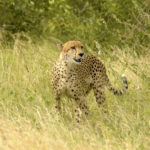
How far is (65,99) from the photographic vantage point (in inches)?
193

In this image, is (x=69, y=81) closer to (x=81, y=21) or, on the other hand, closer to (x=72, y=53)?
(x=72, y=53)

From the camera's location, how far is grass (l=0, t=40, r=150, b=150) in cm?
318

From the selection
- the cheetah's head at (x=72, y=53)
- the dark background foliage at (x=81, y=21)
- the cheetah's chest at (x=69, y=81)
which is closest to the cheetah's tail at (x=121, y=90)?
the cheetah's chest at (x=69, y=81)

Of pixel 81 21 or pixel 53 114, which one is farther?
pixel 81 21

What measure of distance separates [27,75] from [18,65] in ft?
1.82

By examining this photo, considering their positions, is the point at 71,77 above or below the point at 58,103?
above

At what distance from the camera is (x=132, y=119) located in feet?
12.9

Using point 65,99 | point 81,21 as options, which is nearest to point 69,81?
point 65,99

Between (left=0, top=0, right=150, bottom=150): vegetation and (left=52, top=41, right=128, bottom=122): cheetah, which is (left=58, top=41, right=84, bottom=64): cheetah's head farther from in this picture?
(left=0, top=0, right=150, bottom=150): vegetation

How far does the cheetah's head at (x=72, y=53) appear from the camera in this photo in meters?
4.44

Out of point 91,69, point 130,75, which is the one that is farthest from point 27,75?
point 130,75

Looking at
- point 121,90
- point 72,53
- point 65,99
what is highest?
point 72,53

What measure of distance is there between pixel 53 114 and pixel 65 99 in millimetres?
776

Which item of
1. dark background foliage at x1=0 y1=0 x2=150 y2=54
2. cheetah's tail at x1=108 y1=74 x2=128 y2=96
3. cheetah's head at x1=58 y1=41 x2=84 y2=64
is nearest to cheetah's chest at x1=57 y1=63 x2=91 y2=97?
cheetah's head at x1=58 y1=41 x2=84 y2=64
